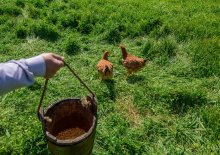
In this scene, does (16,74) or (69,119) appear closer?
(16,74)

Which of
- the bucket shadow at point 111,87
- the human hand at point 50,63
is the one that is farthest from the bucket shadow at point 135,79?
the human hand at point 50,63

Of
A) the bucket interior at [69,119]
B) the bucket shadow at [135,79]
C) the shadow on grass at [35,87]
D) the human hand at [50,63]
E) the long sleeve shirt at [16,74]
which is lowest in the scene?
the shadow on grass at [35,87]

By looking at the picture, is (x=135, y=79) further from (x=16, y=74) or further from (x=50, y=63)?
(x=16, y=74)

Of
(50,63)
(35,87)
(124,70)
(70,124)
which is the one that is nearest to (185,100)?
(124,70)

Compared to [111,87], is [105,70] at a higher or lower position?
higher

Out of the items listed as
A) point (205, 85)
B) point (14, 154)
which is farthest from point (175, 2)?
point (14, 154)

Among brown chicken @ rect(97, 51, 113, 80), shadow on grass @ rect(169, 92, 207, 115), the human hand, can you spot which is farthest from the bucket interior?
shadow on grass @ rect(169, 92, 207, 115)

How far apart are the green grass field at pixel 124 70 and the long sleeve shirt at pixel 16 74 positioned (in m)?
2.23

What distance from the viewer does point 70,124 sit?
4.94 metres

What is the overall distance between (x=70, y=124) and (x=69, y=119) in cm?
9

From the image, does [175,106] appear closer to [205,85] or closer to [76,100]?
[205,85]

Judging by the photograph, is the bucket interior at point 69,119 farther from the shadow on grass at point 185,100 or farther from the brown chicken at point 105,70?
the shadow on grass at point 185,100

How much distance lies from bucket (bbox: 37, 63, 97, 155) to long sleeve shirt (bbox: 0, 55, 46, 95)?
1120 mm

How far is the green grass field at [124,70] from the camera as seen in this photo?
17.4 feet
